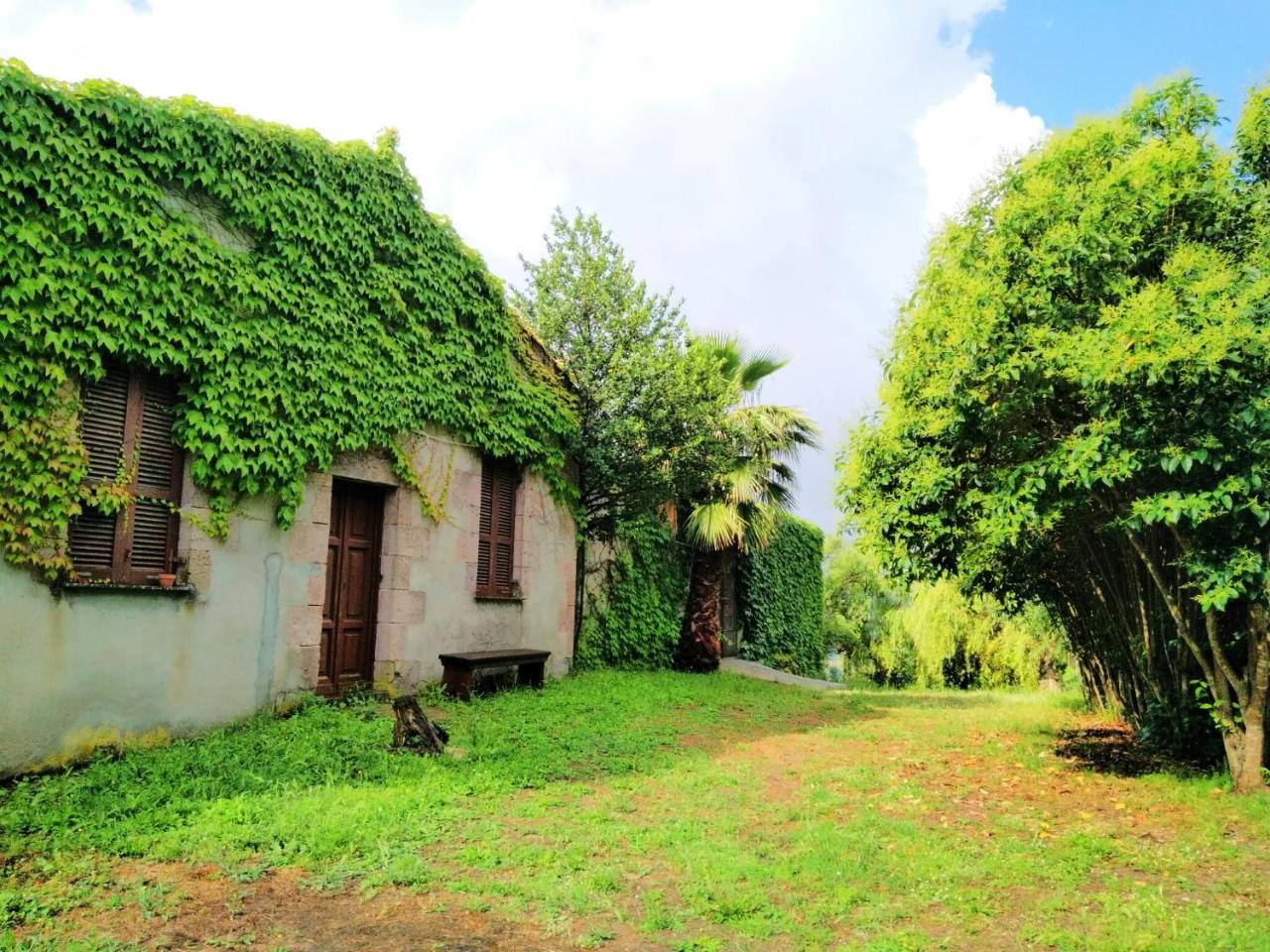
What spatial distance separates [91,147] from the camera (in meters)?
6.75

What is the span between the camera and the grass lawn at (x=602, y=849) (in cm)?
382

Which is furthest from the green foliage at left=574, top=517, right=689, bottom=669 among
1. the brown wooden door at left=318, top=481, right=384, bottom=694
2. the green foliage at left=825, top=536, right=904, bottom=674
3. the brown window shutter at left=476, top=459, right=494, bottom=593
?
the green foliage at left=825, top=536, right=904, bottom=674

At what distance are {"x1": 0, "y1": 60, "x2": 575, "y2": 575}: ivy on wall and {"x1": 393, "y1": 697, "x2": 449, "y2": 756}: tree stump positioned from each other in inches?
94.2

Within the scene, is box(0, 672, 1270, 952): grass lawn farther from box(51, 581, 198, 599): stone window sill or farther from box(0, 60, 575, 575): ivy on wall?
box(0, 60, 575, 575): ivy on wall

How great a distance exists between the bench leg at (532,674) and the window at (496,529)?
97cm

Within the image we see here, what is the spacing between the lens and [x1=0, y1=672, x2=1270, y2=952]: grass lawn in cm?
382

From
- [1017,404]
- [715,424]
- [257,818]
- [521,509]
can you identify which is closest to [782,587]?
[715,424]

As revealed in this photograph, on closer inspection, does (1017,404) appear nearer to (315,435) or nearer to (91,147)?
(315,435)

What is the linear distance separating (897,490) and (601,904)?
4443mm

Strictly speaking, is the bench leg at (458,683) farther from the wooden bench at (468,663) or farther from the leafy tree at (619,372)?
the leafy tree at (619,372)

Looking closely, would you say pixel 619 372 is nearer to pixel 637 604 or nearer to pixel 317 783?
pixel 637 604

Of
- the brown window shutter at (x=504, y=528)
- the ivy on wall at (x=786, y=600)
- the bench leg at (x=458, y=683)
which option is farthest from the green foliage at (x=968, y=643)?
the bench leg at (x=458, y=683)

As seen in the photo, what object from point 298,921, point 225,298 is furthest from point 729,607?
point 298,921

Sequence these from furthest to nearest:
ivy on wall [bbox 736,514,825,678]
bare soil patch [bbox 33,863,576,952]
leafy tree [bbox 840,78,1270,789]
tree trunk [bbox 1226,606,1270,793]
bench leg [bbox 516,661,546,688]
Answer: ivy on wall [bbox 736,514,825,678] → bench leg [bbox 516,661,546,688] → tree trunk [bbox 1226,606,1270,793] → leafy tree [bbox 840,78,1270,789] → bare soil patch [bbox 33,863,576,952]
